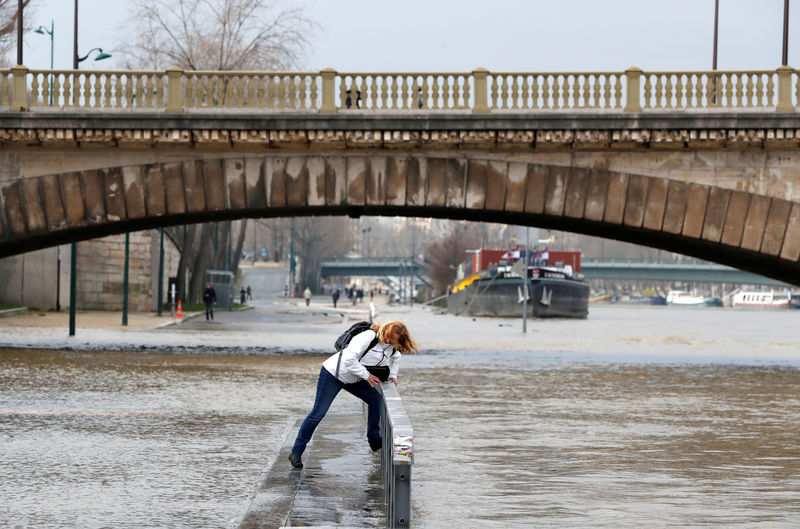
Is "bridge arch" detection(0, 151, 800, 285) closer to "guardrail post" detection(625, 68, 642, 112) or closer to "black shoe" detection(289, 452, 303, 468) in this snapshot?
"guardrail post" detection(625, 68, 642, 112)

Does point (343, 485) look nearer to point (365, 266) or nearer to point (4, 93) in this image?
point (4, 93)

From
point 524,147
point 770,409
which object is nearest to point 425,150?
point 524,147

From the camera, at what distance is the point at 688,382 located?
25.1 m

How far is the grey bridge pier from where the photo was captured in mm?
8688

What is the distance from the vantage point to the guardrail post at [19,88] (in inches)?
1237

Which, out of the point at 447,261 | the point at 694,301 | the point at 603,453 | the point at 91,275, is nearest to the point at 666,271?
the point at 447,261

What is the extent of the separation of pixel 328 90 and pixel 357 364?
67.8ft

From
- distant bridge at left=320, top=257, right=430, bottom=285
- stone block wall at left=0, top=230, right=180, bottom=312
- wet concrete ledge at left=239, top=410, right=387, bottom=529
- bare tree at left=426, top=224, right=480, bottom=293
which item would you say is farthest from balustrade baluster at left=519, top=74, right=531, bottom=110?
distant bridge at left=320, top=257, right=430, bottom=285

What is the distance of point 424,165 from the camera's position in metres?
31.8

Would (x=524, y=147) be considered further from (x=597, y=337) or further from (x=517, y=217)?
(x=597, y=337)

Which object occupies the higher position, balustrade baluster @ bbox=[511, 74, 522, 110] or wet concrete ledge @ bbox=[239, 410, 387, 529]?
balustrade baluster @ bbox=[511, 74, 522, 110]

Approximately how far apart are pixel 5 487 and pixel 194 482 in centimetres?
162

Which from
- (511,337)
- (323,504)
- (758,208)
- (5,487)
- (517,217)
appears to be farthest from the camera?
(511,337)

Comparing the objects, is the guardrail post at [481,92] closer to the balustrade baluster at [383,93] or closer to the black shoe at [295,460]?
the balustrade baluster at [383,93]
